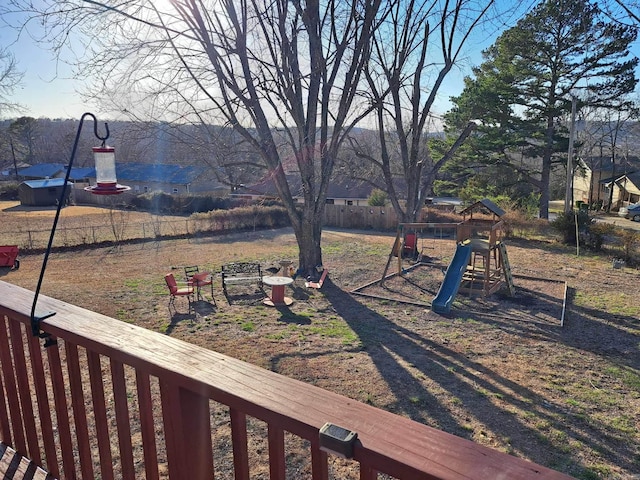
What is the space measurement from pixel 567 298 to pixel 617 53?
13721 millimetres

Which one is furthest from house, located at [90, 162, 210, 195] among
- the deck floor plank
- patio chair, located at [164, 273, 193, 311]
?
the deck floor plank

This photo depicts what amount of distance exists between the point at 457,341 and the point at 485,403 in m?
1.83

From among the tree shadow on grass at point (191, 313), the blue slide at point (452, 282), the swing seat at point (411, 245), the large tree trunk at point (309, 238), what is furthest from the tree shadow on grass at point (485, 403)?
the swing seat at point (411, 245)

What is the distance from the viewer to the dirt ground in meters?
4.05

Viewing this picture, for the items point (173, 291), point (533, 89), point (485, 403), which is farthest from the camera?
point (533, 89)

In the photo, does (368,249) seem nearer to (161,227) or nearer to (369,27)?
(369,27)

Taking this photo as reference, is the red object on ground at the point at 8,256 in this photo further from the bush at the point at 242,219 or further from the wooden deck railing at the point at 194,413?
the wooden deck railing at the point at 194,413

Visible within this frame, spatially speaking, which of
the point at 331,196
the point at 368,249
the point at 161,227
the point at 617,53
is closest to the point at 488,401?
the point at 368,249

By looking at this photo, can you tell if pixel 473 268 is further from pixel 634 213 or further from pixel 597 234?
pixel 634 213

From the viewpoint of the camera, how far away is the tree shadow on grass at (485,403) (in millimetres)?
3701

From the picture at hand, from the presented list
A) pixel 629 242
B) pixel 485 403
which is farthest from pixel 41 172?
pixel 485 403

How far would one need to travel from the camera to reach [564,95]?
18688 millimetres

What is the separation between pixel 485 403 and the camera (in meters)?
4.46

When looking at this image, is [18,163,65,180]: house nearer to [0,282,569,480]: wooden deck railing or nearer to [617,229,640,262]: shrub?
[617,229,640,262]: shrub
